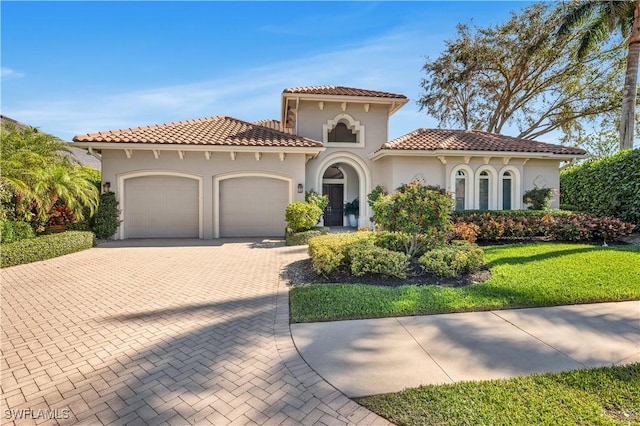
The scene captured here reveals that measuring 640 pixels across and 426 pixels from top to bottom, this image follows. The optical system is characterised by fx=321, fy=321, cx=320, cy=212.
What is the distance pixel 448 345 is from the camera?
13.3 ft

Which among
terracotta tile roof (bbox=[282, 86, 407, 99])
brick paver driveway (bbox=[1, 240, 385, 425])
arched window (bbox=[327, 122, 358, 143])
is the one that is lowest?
brick paver driveway (bbox=[1, 240, 385, 425])

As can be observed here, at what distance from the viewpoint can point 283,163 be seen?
14.2m

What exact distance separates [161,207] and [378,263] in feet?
35.2

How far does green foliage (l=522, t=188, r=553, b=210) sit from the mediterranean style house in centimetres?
42

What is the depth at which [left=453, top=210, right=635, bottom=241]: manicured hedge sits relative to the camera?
438 inches

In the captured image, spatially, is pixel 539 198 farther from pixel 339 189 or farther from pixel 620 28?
pixel 620 28

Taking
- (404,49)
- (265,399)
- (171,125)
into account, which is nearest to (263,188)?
(171,125)

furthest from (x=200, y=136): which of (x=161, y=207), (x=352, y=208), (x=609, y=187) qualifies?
(x=609, y=187)

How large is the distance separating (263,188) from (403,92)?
8.93 metres

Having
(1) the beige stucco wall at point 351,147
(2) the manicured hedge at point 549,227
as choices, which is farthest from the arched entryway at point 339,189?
(2) the manicured hedge at point 549,227

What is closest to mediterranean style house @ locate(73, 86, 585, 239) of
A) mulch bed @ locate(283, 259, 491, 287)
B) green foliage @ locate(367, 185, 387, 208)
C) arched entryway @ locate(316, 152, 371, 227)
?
green foliage @ locate(367, 185, 387, 208)

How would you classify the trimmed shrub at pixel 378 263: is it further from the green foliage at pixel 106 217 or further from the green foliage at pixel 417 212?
the green foliage at pixel 106 217

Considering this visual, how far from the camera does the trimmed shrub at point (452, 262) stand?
703cm

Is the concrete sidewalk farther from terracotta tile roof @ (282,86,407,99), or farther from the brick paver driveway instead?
terracotta tile roof @ (282,86,407,99)
